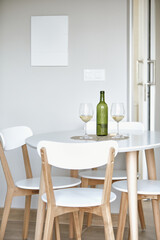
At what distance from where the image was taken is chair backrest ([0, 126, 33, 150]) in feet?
9.49

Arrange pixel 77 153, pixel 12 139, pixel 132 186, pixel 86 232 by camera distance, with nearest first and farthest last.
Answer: pixel 77 153 → pixel 132 186 → pixel 12 139 → pixel 86 232

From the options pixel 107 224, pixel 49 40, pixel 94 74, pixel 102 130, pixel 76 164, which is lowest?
pixel 107 224

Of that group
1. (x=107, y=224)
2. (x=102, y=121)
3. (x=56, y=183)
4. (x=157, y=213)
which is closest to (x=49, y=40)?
(x=102, y=121)

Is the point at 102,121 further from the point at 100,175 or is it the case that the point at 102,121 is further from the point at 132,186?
the point at 132,186

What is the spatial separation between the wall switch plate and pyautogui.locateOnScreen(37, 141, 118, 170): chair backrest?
1.55m

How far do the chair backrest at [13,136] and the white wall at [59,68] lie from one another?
1.60 feet

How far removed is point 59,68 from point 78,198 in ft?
5.43

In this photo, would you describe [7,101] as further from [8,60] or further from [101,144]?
[101,144]

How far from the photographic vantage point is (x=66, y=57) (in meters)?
3.48

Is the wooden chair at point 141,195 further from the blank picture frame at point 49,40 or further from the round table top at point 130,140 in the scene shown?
the blank picture frame at point 49,40

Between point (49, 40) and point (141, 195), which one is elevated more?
point (49, 40)

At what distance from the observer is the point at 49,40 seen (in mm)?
3484

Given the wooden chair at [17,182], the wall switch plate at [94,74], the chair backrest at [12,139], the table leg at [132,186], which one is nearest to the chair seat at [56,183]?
the wooden chair at [17,182]

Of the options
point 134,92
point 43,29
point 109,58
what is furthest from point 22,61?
point 134,92
